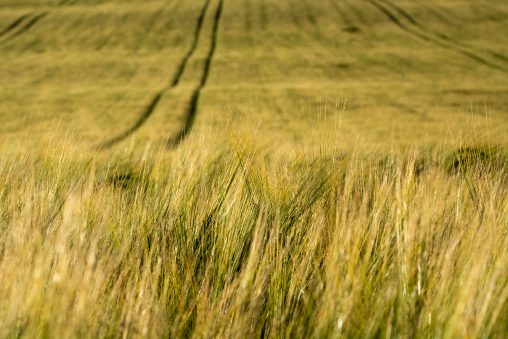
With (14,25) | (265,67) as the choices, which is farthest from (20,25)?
(265,67)

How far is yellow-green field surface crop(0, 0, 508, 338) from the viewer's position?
102cm

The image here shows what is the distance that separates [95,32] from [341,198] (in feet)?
55.3

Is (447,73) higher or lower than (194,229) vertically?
lower

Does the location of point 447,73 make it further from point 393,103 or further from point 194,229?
point 194,229

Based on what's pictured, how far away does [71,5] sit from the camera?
20875mm

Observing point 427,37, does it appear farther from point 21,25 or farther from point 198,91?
point 21,25

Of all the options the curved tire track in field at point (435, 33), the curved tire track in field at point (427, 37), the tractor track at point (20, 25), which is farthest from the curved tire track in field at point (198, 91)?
the curved tire track in field at point (435, 33)

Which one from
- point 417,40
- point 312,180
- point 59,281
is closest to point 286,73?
point 417,40

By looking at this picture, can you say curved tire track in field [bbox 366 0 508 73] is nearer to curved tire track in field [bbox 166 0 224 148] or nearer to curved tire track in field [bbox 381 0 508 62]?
curved tire track in field [bbox 381 0 508 62]

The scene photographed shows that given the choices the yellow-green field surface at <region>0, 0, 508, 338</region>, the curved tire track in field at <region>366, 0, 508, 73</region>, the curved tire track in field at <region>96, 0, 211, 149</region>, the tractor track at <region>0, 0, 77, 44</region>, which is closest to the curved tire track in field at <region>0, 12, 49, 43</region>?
the tractor track at <region>0, 0, 77, 44</region>

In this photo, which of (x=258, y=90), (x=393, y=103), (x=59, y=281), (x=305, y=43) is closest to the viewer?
(x=59, y=281)

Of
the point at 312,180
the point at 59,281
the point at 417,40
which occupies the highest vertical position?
the point at 59,281

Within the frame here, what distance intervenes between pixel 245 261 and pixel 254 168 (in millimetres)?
348

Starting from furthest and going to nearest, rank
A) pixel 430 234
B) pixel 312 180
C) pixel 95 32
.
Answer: pixel 95 32 < pixel 312 180 < pixel 430 234
